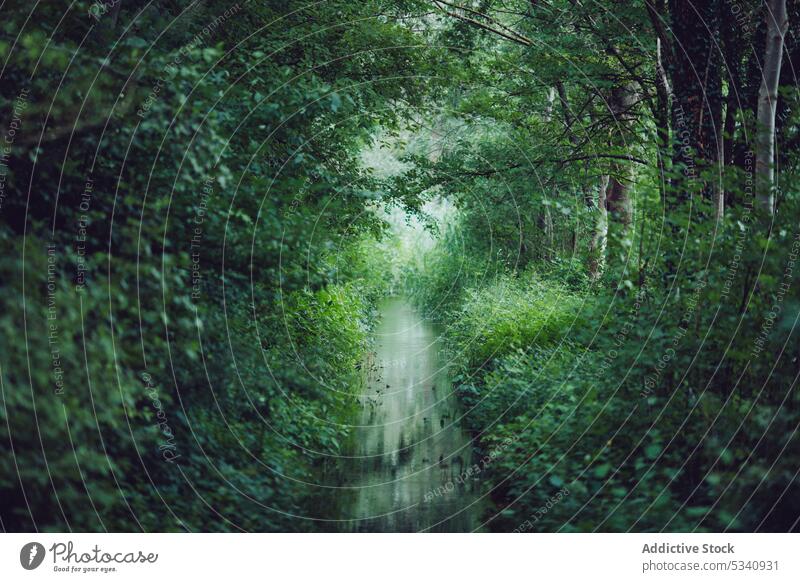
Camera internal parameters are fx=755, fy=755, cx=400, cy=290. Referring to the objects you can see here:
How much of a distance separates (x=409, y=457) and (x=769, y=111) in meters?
5.91

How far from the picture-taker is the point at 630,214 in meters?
15.0

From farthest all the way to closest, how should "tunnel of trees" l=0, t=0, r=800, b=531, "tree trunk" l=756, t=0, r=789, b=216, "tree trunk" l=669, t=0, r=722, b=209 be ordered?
1. "tree trunk" l=669, t=0, r=722, b=209
2. "tree trunk" l=756, t=0, r=789, b=216
3. "tunnel of trees" l=0, t=0, r=800, b=531

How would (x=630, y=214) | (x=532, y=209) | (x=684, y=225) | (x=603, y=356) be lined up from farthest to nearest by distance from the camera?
(x=532, y=209)
(x=630, y=214)
(x=603, y=356)
(x=684, y=225)

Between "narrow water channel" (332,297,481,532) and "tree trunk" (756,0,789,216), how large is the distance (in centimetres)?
391

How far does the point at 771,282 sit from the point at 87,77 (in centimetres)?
488

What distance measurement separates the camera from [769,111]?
238 inches

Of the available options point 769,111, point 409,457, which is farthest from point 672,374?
point 409,457

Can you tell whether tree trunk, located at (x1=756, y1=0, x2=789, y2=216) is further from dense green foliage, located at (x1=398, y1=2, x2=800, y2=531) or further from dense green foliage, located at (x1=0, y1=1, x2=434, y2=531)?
dense green foliage, located at (x1=0, y1=1, x2=434, y2=531)

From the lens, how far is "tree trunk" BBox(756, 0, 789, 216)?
5.81 m

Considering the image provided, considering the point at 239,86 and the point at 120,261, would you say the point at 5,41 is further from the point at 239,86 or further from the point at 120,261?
the point at 239,86

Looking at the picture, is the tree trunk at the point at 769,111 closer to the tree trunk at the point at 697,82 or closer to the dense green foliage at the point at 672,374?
the dense green foliage at the point at 672,374

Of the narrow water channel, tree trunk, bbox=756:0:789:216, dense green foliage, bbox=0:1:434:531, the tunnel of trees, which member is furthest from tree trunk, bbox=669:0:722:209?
the narrow water channel

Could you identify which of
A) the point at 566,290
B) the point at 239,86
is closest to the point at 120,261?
the point at 239,86

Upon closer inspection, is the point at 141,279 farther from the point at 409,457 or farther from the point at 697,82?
the point at 697,82
